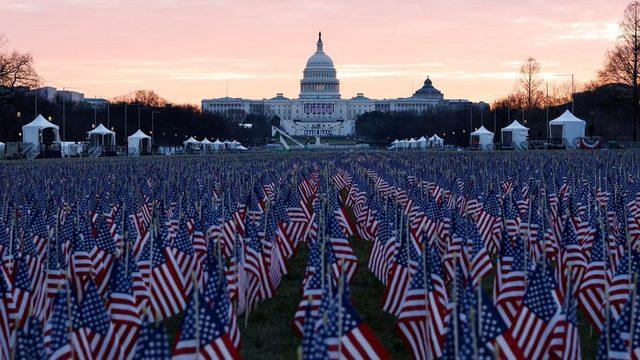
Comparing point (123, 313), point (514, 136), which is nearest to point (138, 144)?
point (514, 136)

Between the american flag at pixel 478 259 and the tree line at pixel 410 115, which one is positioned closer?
the american flag at pixel 478 259

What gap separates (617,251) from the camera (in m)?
14.2

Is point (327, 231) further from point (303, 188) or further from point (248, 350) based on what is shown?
point (303, 188)

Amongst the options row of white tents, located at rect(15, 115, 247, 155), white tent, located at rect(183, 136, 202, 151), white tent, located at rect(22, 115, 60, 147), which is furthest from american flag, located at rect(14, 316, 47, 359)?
white tent, located at rect(183, 136, 202, 151)

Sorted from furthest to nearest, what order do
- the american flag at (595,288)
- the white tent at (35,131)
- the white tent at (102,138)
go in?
the white tent at (102,138) → the white tent at (35,131) → the american flag at (595,288)

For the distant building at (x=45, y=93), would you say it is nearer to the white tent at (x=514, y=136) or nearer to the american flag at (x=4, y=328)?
the white tent at (x=514, y=136)

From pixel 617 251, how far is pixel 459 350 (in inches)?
284

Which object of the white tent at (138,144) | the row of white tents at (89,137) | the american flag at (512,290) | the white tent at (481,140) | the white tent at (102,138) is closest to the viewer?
the american flag at (512,290)

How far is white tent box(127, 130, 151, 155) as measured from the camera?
92.8m

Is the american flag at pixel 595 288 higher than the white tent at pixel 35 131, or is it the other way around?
the white tent at pixel 35 131

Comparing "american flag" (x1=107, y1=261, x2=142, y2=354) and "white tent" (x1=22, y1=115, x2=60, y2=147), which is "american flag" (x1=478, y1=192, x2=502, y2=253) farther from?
"white tent" (x1=22, y1=115, x2=60, y2=147)

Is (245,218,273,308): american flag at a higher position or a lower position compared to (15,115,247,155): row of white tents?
lower

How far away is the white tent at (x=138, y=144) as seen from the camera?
92.8 meters

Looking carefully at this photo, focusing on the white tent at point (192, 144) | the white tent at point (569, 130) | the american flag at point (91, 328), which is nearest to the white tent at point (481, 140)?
the white tent at point (569, 130)
